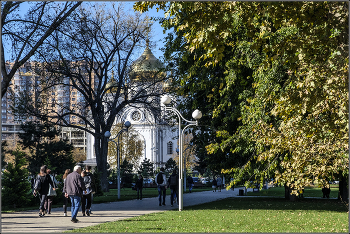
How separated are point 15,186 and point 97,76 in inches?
580

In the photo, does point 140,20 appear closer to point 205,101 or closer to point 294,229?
point 205,101

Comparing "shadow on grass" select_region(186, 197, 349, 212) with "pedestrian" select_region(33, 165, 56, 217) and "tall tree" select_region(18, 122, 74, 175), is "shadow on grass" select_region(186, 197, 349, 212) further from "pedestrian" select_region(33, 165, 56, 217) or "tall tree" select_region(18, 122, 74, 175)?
"tall tree" select_region(18, 122, 74, 175)

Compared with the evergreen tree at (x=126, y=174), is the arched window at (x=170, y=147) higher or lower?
higher

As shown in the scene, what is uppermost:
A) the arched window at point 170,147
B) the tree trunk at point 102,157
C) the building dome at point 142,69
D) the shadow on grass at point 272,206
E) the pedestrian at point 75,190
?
the building dome at point 142,69

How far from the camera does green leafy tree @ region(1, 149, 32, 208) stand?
19.5m

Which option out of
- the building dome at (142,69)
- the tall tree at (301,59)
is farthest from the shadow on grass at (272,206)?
the building dome at (142,69)

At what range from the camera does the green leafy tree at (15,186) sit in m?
19.5

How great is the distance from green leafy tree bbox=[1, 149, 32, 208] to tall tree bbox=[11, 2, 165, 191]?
8477mm

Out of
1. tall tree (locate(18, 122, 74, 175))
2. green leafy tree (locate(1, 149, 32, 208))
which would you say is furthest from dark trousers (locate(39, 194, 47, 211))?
tall tree (locate(18, 122, 74, 175))

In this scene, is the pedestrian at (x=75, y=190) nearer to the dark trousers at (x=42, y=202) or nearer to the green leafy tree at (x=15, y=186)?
the dark trousers at (x=42, y=202)

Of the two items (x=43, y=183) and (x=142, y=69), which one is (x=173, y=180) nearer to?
(x=43, y=183)

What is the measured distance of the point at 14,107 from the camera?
29.0m

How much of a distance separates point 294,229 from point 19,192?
Result: 13.1m

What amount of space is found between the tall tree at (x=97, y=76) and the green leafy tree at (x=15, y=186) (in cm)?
848
